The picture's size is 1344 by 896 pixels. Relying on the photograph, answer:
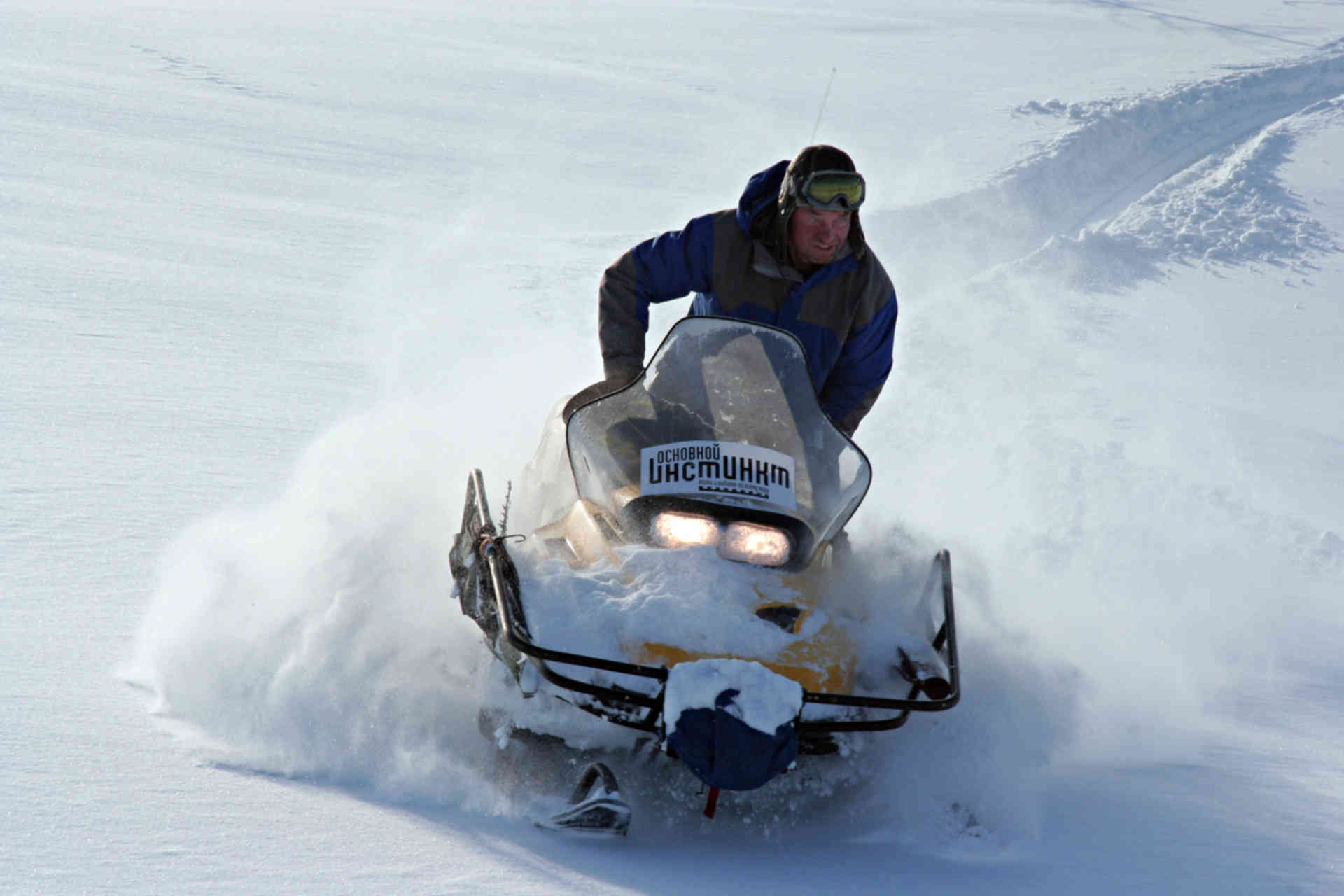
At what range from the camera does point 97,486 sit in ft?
18.4

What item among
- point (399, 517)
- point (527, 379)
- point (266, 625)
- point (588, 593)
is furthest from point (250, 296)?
point (588, 593)

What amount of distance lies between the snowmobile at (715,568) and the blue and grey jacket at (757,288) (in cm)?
53

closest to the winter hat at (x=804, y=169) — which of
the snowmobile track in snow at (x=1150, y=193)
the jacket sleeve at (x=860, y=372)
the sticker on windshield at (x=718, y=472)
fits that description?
the jacket sleeve at (x=860, y=372)

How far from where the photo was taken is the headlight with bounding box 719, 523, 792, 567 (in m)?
4.05

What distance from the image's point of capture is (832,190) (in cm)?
454

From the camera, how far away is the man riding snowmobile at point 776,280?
478 cm

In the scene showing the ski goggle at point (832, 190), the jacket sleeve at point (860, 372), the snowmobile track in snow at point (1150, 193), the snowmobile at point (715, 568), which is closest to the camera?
the snowmobile at point (715, 568)

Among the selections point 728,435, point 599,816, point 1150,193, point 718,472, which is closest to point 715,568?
point 718,472

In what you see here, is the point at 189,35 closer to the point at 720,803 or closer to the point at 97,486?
the point at 97,486

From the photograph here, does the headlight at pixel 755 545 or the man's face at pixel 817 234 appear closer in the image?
the headlight at pixel 755 545

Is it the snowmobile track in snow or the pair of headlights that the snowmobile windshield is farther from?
the snowmobile track in snow

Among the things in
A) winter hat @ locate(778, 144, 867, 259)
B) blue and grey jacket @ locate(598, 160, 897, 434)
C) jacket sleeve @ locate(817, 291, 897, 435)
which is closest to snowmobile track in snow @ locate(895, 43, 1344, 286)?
jacket sleeve @ locate(817, 291, 897, 435)

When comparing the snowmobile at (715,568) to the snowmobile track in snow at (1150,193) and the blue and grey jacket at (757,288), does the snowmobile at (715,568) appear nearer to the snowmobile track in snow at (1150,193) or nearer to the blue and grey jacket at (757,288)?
the blue and grey jacket at (757,288)

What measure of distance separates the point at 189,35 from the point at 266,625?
2209cm
